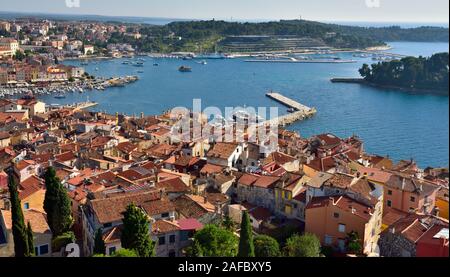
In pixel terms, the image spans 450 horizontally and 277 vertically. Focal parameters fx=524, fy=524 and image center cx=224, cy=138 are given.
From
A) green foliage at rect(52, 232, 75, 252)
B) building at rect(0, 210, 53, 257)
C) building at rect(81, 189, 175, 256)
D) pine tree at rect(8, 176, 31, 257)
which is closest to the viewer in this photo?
pine tree at rect(8, 176, 31, 257)

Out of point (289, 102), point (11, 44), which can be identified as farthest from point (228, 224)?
point (11, 44)

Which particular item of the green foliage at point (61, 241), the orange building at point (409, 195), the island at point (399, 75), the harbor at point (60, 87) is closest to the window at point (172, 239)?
the green foliage at point (61, 241)

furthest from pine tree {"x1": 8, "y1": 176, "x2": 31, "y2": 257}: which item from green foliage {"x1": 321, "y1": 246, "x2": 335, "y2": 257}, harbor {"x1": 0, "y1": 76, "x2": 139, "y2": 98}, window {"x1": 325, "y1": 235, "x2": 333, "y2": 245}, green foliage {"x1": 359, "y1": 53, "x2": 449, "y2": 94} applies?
green foliage {"x1": 359, "y1": 53, "x2": 449, "y2": 94}

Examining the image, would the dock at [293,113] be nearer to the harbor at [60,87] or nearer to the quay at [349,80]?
the quay at [349,80]

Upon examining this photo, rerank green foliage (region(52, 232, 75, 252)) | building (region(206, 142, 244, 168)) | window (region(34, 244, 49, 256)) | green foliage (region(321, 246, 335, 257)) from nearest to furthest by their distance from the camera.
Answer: window (region(34, 244, 49, 256)) → green foliage (region(52, 232, 75, 252)) → green foliage (region(321, 246, 335, 257)) → building (region(206, 142, 244, 168))

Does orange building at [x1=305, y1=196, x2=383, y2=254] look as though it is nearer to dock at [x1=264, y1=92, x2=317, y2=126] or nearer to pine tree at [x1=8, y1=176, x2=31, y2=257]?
pine tree at [x1=8, y1=176, x2=31, y2=257]

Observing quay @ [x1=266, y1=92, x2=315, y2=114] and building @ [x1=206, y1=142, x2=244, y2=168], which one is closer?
building @ [x1=206, y1=142, x2=244, y2=168]
